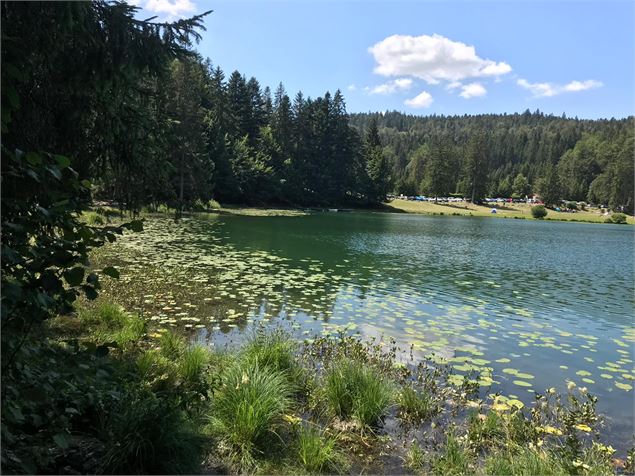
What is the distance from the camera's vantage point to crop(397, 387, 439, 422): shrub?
604 centimetres

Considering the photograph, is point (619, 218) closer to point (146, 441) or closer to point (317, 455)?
point (317, 455)

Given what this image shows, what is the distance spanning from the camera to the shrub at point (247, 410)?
4.67 m

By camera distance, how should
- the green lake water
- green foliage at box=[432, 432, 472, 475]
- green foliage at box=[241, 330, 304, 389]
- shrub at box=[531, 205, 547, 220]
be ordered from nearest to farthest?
1. green foliage at box=[432, 432, 472, 475]
2. green foliage at box=[241, 330, 304, 389]
3. the green lake water
4. shrub at box=[531, 205, 547, 220]

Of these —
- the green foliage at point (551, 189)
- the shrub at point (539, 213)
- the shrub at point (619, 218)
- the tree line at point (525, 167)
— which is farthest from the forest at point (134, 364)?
the green foliage at point (551, 189)

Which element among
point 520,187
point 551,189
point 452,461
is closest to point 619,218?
point 551,189

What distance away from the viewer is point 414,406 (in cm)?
613

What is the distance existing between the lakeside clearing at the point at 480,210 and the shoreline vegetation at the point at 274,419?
78059 millimetres

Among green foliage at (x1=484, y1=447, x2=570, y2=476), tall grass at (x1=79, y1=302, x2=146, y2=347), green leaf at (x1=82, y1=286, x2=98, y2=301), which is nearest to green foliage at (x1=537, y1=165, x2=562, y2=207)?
tall grass at (x1=79, y1=302, x2=146, y2=347)

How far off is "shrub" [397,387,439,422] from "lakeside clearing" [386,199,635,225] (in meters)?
78.3

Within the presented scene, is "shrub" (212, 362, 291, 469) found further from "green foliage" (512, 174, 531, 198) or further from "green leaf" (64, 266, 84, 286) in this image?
"green foliage" (512, 174, 531, 198)

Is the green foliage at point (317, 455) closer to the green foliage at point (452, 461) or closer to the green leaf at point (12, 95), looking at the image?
the green foliage at point (452, 461)

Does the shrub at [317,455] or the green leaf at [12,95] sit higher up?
the green leaf at [12,95]

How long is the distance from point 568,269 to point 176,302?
823 inches

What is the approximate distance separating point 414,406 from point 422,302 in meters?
8.19
